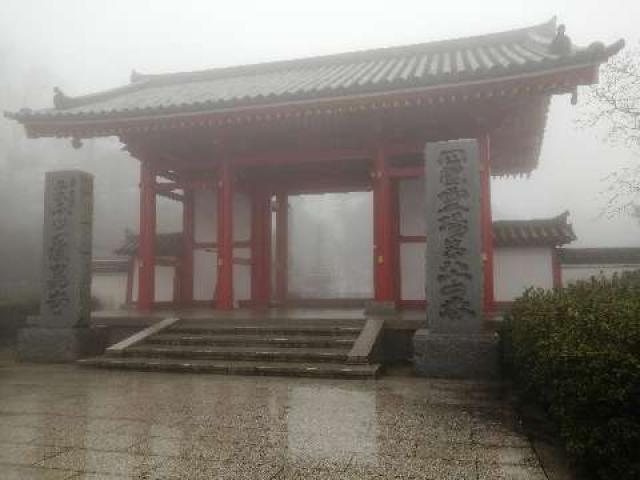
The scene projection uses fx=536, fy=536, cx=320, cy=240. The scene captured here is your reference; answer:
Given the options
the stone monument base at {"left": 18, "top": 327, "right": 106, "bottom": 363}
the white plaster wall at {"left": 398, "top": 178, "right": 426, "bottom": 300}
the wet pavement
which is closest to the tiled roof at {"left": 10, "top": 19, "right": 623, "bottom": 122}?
the white plaster wall at {"left": 398, "top": 178, "right": 426, "bottom": 300}

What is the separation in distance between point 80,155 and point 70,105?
132ft

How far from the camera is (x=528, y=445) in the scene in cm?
450

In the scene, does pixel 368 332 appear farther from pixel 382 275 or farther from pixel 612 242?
pixel 612 242

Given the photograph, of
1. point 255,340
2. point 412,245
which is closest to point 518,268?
point 412,245

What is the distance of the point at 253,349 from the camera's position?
29.4ft

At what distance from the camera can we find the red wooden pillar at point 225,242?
12.3 meters

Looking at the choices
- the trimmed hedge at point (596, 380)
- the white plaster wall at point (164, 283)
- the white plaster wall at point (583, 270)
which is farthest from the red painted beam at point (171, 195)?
the white plaster wall at point (583, 270)

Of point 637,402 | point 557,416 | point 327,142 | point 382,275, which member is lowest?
point 557,416

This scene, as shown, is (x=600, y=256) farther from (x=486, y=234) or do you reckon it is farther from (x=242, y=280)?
(x=242, y=280)

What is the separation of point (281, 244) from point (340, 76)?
5166mm

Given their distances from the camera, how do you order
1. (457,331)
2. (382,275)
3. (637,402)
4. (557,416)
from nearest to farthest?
1. (637,402)
2. (557,416)
3. (457,331)
4. (382,275)

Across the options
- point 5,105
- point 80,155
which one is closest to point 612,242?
point 80,155

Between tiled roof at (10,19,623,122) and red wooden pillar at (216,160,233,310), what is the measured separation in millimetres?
1856

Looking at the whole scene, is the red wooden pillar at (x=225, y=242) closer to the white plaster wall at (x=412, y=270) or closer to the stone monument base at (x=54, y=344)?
the stone monument base at (x=54, y=344)
